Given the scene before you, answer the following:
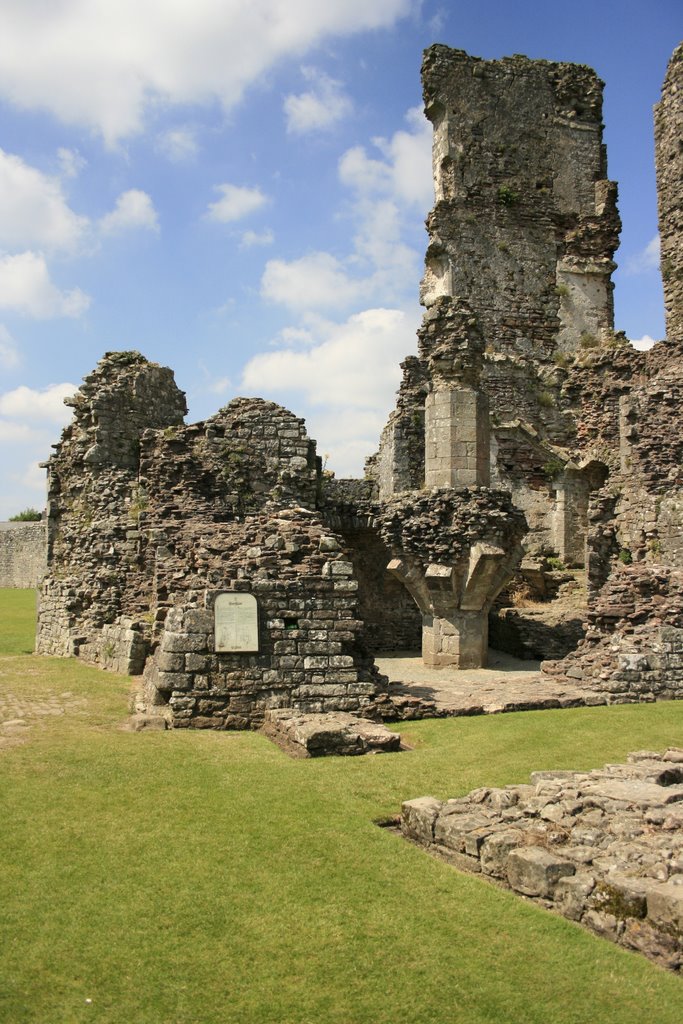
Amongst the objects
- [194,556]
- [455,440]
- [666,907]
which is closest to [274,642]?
[194,556]

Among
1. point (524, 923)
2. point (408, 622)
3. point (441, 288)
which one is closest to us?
point (524, 923)

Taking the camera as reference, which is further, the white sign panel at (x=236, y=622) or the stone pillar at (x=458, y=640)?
the stone pillar at (x=458, y=640)

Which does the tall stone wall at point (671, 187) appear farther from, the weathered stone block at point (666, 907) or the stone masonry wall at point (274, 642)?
the weathered stone block at point (666, 907)

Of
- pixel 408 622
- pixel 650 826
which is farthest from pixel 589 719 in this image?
pixel 408 622

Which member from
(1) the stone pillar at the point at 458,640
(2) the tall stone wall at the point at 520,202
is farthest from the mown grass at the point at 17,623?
(2) the tall stone wall at the point at 520,202

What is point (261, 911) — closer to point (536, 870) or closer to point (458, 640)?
point (536, 870)

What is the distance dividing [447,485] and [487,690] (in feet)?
15.8

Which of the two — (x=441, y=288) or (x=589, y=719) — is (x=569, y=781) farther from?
(x=441, y=288)

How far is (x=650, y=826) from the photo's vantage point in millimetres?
5477

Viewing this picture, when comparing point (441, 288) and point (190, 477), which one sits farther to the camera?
point (441, 288)

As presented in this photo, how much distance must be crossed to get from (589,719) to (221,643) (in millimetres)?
4437

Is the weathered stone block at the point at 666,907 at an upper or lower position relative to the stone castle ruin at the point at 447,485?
lower

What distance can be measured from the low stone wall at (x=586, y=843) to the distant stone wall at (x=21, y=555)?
38.7 metres

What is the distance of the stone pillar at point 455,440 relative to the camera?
1590cm
